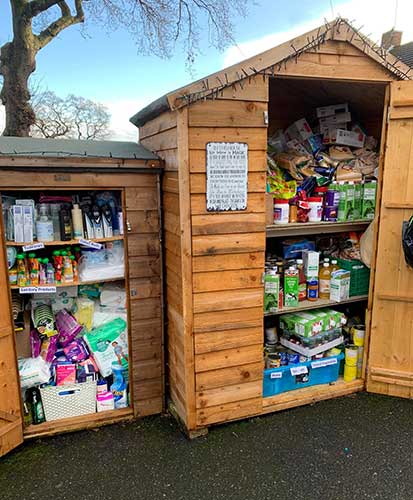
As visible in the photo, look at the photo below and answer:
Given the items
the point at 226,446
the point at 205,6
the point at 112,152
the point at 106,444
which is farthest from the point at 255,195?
the point at 205,6

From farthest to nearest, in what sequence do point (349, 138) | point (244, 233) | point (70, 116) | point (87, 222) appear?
point (70, 116) < point (349, 138) < point (87, 222) < point (244, 233)

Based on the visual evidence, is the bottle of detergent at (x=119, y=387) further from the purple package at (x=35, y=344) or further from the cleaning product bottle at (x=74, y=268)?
the cleaning product bottle at (x=74, y=268)

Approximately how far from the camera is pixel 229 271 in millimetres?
2150

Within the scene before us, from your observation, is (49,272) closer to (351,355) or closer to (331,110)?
(351,355)

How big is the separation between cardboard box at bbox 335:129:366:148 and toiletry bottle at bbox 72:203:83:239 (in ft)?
6.51

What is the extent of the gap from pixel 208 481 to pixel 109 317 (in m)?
1.18

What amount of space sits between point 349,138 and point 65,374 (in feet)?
8.83

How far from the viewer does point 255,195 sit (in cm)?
212

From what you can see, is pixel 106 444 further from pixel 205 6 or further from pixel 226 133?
pixel 205 6

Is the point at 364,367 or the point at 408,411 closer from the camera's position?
the point at 408,411

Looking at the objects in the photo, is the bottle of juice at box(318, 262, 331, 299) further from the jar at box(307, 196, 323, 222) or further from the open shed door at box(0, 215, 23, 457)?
the open shed door at box(0, 215, 23, 457)

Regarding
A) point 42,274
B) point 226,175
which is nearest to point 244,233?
point 226,175

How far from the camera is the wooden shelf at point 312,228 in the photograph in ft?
7.81

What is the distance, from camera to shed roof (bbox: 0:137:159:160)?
2.04 meters
